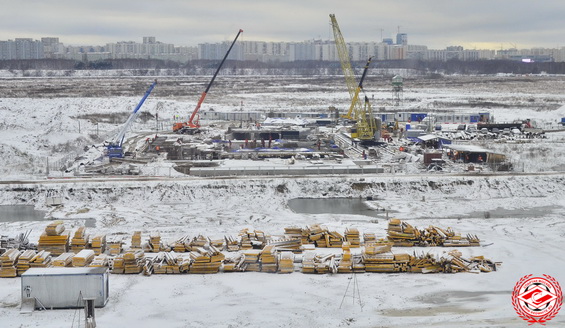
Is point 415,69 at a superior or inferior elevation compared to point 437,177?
superior

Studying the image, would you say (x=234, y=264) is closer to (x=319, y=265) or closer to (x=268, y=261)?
(x=268, y=261)

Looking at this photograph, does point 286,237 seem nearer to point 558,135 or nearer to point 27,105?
point 558,135

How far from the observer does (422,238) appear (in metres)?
19.3

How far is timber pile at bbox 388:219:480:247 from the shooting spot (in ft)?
62.9

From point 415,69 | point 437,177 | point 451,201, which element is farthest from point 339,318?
point 415,69

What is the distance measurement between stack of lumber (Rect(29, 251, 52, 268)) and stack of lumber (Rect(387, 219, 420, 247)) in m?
9.56

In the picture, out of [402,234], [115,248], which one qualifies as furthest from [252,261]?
[402,234]

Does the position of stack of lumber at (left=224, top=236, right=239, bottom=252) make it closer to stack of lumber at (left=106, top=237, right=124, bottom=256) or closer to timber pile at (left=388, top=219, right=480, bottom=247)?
stack of lumber at (left=106, top=237, right=124, bottom=256)

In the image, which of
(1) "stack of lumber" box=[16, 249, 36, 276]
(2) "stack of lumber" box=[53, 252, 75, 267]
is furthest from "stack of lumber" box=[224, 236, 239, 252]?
(1) "stack of lumber" box=[16, 249, 36, 276]

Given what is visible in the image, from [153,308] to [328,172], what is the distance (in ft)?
53.7

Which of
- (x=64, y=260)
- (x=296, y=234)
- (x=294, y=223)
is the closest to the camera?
(x=64, y=260)

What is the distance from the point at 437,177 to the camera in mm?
28578

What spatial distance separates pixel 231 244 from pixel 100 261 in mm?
3920

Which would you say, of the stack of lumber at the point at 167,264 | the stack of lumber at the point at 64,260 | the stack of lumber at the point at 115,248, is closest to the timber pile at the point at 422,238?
the stack of lumber at the point at 167,264
